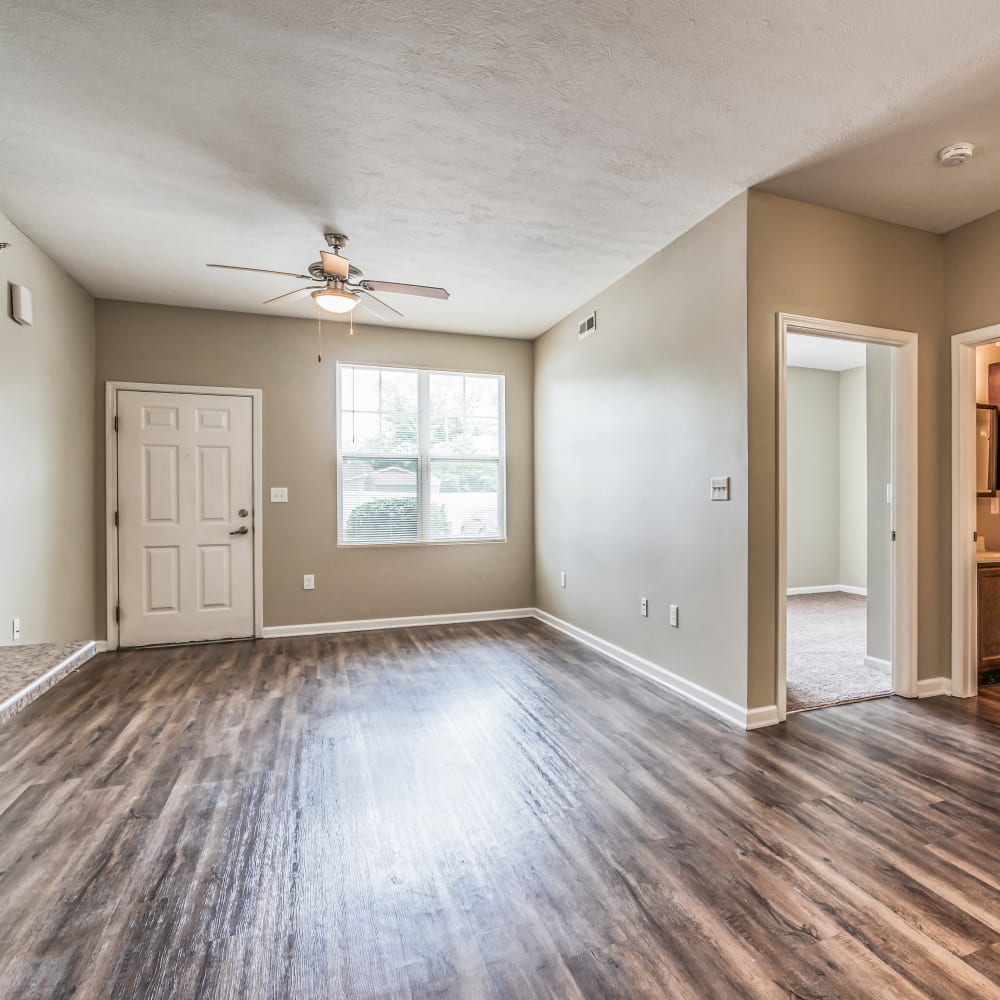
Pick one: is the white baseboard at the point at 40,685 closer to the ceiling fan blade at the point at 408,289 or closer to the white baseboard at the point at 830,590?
the ceiling fan blade at the point at 408,289

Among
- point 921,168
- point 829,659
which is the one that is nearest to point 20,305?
point 921,168

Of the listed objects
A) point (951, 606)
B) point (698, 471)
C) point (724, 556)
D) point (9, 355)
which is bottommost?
point (951, 606)

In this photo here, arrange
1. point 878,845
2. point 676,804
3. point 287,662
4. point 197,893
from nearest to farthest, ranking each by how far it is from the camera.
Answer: point 197,893 < point 878,845 < point 676,804 < point 287,662

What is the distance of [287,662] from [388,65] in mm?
3700

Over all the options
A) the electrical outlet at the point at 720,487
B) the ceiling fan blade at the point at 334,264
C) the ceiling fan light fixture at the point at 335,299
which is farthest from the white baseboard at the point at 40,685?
the electrical outlet at the point at 720,487

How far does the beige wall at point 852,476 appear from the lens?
7.06 metres

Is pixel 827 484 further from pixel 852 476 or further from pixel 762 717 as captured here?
pixel 762 717

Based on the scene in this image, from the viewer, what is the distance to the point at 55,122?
237 centimetres

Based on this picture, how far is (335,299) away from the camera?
3.34 m

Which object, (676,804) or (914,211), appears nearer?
(676,804)

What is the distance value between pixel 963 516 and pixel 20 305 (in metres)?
5.57

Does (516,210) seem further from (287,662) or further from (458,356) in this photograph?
(287,662)

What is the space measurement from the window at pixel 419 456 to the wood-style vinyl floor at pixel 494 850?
7.19ft

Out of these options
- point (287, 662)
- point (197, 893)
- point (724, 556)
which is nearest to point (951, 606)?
point (724, 556)
